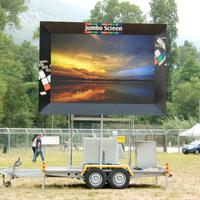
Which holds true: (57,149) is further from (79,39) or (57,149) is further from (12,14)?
(79,39)

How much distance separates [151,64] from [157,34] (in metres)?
0.93

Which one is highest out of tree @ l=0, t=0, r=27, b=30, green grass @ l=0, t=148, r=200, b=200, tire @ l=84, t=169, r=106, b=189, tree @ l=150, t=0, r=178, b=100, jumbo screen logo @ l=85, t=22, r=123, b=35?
tree @ l=150, t=0, r=178, b=100

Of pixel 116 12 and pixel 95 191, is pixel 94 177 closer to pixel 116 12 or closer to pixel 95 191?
pixel 95 191

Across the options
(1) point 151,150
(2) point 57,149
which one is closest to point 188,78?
(2) point 57,149

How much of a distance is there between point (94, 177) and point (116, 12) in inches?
3250

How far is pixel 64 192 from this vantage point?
18094mm

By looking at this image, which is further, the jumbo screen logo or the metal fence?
the metal fence

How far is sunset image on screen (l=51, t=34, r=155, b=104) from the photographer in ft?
62.3

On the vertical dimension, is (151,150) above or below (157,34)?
below

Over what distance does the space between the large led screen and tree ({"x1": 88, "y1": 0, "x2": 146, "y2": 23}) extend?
8045 cm

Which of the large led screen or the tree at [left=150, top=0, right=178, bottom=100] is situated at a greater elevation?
the tree at [left=150, top=0, right=178, bottom=100]

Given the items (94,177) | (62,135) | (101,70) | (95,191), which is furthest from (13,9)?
(95,191)

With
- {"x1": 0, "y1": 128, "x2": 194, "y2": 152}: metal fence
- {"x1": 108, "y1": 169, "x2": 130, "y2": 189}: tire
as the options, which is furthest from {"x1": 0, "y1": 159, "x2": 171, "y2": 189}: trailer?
{"x1": 0, "y1": 128, "x2": 194, "y2": 152}: metal fence

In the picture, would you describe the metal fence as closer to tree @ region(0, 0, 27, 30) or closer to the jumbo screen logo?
tree @ region(0, 0, 27, 30)
